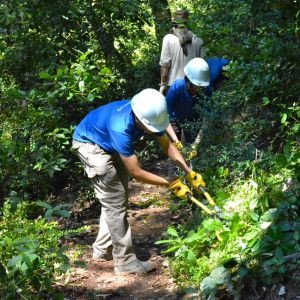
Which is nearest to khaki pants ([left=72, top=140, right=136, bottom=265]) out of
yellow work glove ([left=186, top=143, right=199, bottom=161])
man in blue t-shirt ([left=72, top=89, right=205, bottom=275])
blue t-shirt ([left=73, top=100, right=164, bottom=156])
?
man in blue t-shirt ([left=72, top=89, right=205, bottom=275])

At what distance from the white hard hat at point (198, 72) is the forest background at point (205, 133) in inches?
8.0

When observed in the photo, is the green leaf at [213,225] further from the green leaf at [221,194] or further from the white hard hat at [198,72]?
the white hard hat at [198,72]

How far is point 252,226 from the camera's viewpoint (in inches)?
125

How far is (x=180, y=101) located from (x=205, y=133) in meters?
0.61

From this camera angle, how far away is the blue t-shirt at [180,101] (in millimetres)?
4488

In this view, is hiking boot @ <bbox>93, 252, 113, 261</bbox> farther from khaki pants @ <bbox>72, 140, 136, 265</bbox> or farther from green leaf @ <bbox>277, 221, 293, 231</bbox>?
green leaf @ <bbox>277, 221, 293, 231</bbox>

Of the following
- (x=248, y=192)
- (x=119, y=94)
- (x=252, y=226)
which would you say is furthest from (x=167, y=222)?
(x=119, y=94)

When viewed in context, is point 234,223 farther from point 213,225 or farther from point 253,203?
point 253,203

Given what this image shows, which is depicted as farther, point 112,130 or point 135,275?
point 135,275

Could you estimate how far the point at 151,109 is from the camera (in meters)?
3.21

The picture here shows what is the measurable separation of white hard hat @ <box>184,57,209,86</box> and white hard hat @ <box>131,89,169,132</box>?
107 centimetres

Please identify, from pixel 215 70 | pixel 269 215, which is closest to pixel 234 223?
pixel 269 215

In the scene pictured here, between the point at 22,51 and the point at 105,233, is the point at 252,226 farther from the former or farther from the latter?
the point at 22,51

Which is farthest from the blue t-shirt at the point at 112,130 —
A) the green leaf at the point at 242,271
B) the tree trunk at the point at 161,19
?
the tree trunk at the point at 161,19
